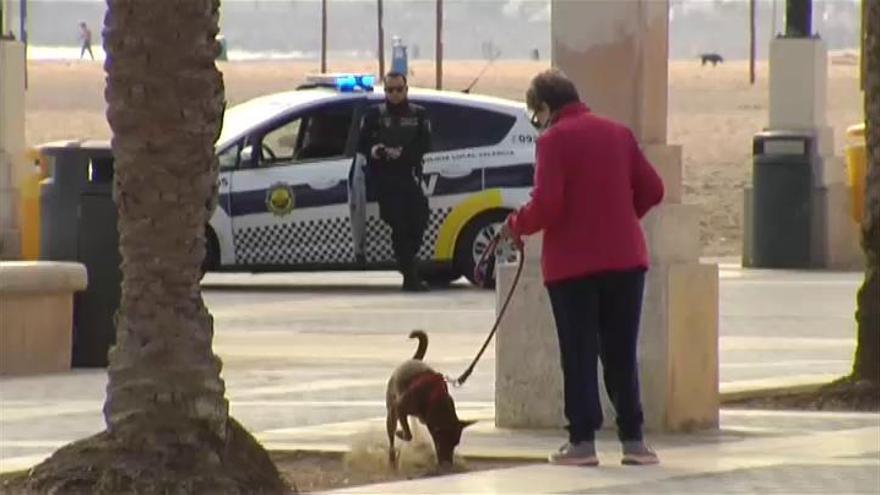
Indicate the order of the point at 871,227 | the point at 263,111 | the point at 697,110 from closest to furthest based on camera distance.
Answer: the point at 871,227 < the point at 263,111 < the point at 697,110

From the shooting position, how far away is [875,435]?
490 inches

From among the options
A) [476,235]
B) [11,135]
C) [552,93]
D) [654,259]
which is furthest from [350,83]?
[552,93]

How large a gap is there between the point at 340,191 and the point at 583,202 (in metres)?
10.9

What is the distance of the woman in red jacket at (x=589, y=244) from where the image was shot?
11.2m

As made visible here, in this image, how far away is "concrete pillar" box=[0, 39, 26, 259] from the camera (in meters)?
24.5

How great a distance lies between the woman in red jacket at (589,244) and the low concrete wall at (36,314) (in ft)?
16.4

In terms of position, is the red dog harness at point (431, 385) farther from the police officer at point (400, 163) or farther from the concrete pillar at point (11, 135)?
the concrete pillar at point (11, 135)

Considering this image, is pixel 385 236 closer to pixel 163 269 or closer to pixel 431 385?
pixel 431 385

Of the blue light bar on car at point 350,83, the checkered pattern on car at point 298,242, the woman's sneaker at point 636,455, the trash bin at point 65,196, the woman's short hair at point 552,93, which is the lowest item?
the woman's sneaker at point 636,455

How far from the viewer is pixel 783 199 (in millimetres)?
24344

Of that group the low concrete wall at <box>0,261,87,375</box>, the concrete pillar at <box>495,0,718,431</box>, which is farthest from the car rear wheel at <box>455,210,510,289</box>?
the concrete pillar at <box>495,0,718,431</box>

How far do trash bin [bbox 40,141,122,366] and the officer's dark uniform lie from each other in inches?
210

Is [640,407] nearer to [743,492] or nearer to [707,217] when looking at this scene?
[743,492]

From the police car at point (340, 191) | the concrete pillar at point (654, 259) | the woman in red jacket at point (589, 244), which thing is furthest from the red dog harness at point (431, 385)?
the police car at point (340, 191)
